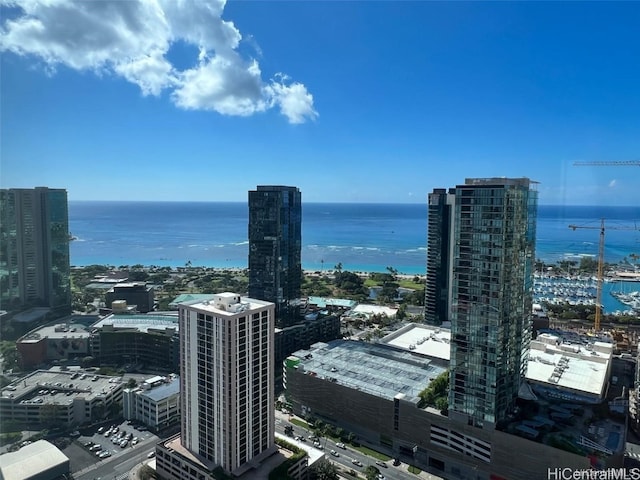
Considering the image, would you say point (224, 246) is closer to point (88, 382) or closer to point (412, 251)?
point (412, 251)

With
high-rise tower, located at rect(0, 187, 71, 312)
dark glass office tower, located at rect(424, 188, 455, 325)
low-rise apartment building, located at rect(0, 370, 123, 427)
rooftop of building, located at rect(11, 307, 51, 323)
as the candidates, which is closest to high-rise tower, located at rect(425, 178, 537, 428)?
low-rise apartment building, located at rect(0, 370, 123, 427)

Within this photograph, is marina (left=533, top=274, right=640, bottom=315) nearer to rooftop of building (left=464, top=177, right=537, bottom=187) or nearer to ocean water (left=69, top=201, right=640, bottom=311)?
ocean water (left=69, top=201, right=640, bottom=311)

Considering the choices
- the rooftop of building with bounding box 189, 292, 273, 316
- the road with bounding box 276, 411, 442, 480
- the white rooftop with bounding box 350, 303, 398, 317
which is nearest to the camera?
the rooftop of building with bounding box 189, 292, 273, 316

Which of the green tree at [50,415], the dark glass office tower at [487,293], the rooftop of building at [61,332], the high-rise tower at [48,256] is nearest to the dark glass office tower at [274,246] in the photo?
the rooftop of building at [61,332]

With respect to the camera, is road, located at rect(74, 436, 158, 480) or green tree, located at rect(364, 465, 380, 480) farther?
road, located at rect(74, 436, 158, 480)

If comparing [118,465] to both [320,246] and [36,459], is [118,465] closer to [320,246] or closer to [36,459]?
[36,459]

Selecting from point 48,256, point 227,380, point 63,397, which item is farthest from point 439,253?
point 48,256

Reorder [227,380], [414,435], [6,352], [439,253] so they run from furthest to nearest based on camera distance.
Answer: [439,253]
[414,435]
[227,380]
[6,352]
